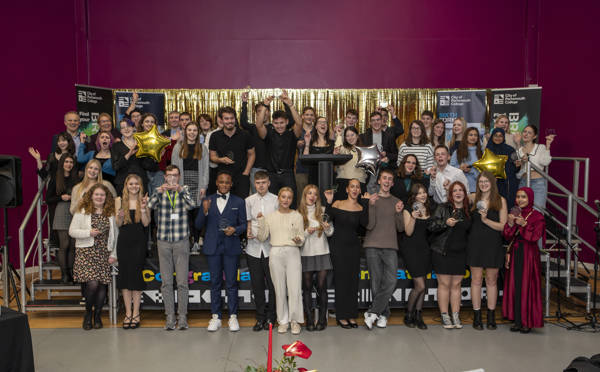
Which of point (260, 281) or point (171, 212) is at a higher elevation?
point (171, 212)

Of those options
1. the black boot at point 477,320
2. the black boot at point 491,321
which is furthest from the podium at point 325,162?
the black boot at point 491,321

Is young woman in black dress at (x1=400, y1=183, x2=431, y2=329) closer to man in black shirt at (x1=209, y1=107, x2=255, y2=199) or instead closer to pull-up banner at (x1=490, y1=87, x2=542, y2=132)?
man in black shirt at (x1=209, y1=107, x2=255, y2=199)

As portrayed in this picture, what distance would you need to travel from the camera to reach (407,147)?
21.8 ft

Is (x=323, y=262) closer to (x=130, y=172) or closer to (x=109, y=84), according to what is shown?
(x=130, y=172)

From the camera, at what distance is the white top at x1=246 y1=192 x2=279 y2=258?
5516 millimetres

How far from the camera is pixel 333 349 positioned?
16.2ft

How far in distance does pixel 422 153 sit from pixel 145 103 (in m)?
5.67

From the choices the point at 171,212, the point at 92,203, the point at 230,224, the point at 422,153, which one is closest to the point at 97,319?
the point at 92,203

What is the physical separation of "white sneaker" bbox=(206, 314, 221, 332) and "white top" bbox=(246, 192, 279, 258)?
2.66 ft

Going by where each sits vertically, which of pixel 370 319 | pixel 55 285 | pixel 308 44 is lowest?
pixel 370 319

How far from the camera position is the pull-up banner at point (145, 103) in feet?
31.0

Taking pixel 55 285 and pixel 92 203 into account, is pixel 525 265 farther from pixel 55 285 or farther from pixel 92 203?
pixel 55 285

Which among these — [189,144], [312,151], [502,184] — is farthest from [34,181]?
[502,184]

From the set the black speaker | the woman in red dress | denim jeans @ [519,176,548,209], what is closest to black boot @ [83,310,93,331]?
the black speaker
